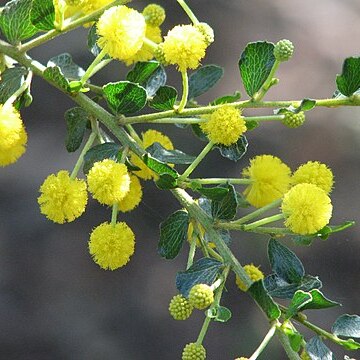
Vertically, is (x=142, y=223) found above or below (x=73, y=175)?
below

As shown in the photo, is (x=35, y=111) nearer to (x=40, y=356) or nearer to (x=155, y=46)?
(x=40, y=356)

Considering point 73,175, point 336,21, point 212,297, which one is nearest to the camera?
point 212,297

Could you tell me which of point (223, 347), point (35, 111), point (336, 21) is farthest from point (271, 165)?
point (336, 21)

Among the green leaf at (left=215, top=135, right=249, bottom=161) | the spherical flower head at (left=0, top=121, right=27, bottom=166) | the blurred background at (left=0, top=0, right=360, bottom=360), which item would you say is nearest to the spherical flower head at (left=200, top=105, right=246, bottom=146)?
the green leaf at (left=215, top=135, right=249, bottom=161)

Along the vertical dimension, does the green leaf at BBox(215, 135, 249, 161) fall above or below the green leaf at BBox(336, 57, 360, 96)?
below

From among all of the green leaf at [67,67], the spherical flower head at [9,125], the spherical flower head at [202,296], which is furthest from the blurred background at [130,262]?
the spherical flower head at [202,296]

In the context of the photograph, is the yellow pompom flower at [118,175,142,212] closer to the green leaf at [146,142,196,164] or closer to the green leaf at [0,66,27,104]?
the green leaf at [146,142,196,164]

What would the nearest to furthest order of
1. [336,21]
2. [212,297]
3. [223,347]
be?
1. [212,297]
2. [223,347]
3. [336,21]

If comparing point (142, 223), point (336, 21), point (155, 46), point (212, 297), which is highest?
point (155, 46)

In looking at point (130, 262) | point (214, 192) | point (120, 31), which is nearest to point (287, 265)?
point (214, 192)
